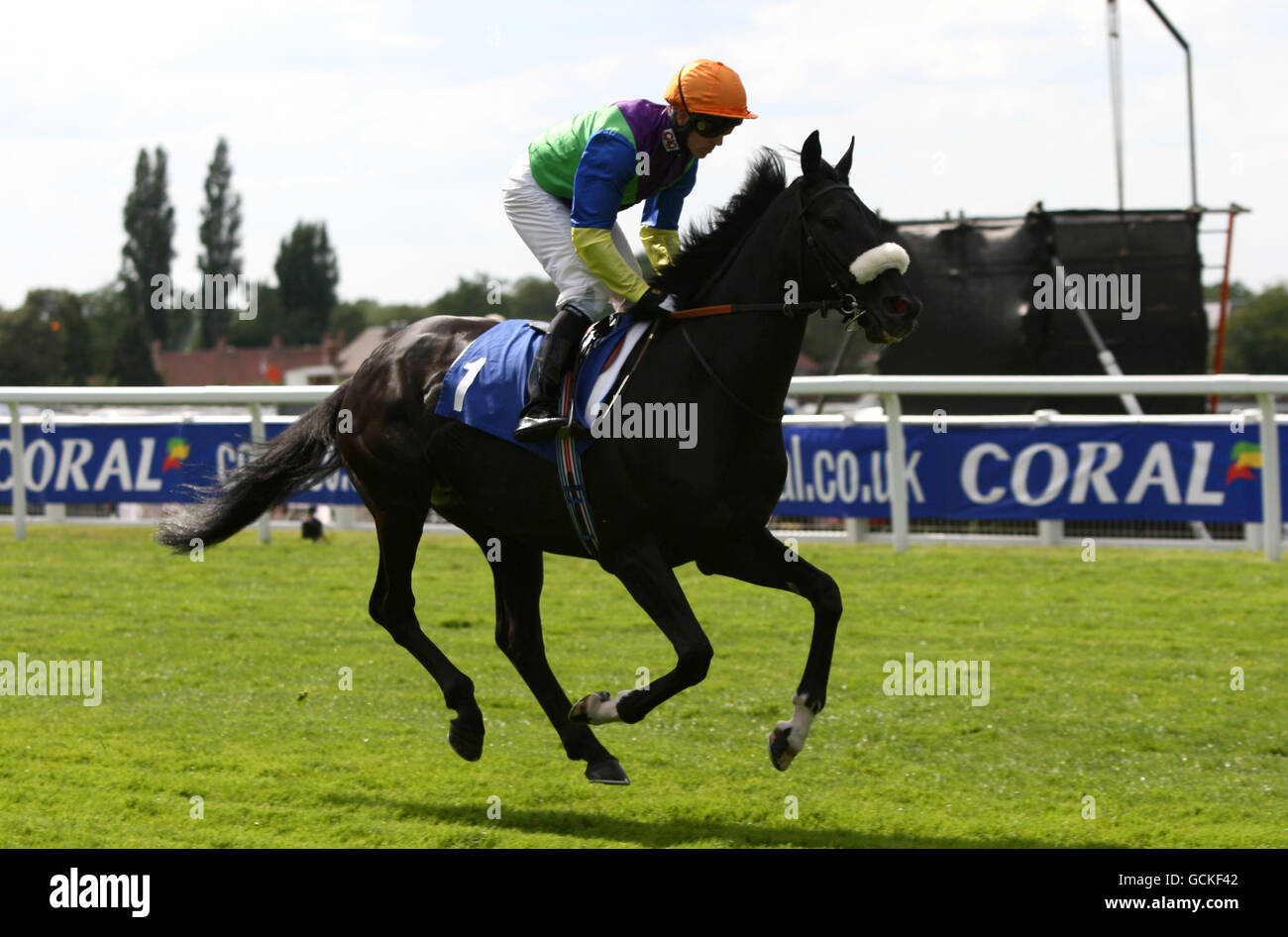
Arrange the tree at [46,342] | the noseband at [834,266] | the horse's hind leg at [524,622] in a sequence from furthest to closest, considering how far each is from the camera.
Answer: the tree at [46,342] → the horse's hind leg at [524,622] → the noseband at [834,266]

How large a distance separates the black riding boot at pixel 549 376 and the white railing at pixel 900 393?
15.2 feet

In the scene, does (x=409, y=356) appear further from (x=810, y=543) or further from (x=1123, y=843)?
(x=810, y=543)

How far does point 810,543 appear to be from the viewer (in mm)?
11055

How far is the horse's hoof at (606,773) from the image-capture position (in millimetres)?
5293

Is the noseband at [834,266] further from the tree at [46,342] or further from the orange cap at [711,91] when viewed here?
the tree at [46,342]

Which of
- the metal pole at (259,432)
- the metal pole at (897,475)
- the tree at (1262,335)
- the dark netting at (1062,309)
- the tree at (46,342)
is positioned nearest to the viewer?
the metal pole at (897,475)

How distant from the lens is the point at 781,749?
466 centimetres

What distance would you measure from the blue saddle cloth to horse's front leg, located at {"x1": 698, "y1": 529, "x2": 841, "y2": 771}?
1.96ft

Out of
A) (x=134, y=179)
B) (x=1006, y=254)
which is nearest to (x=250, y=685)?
(x=1006, y=254)

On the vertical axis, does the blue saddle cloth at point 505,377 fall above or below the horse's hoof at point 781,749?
above

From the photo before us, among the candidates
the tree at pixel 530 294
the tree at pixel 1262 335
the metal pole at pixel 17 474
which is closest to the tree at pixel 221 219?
the tree at pixel 530 294

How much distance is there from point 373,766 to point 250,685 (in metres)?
1.62

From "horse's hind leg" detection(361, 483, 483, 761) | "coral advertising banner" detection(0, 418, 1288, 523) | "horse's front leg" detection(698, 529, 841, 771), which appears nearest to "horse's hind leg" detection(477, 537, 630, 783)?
"horse's hind leg" detection(361, 483, 483, 761)

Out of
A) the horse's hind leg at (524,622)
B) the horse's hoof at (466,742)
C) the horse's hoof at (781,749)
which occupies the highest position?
the horse's hind leg at (524,622)
